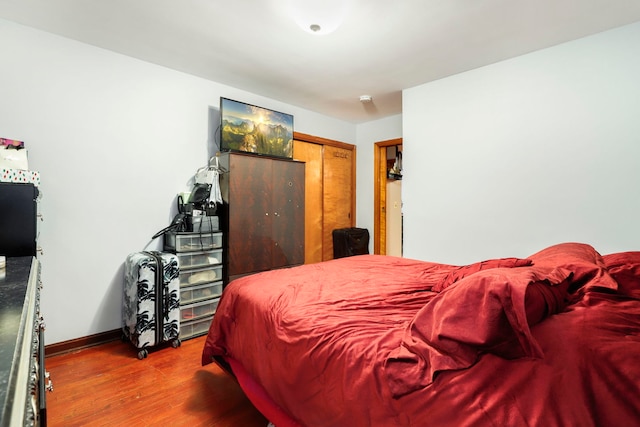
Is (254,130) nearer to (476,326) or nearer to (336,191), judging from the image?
(336,191)

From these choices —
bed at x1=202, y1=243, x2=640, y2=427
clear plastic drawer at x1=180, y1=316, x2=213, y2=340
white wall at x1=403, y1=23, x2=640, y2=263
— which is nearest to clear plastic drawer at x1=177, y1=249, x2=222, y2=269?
clear plastic drawer at x1=180, y1=316, x2=213, y2=340

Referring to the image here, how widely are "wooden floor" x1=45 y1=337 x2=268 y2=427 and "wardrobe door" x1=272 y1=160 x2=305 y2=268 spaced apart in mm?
1400

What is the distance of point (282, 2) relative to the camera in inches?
80.9

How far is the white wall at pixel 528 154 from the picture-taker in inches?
95.1

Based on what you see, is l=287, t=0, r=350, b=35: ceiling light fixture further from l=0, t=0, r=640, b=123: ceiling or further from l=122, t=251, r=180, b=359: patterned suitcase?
l=122, t=251, r=180, b=359: patterned suitcase

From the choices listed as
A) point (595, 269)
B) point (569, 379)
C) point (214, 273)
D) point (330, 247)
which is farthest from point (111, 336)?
point (595, 269)

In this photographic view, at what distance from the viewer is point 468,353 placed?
0.92 meters

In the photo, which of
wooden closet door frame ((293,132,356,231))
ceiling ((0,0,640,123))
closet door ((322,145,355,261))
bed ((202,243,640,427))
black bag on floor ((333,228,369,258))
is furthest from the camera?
closet door ((322,145,355,261))

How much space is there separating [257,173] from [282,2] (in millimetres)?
1697

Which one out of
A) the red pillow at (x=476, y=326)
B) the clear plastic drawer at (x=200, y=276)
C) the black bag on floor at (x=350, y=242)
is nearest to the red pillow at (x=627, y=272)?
the red pillow at (x=476, y=326)

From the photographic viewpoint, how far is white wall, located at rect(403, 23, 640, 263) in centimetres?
242

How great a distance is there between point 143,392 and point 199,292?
3.35 feet

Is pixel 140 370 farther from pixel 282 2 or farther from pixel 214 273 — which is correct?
pixel 282 2

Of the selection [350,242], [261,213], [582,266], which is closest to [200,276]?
[261,213]
